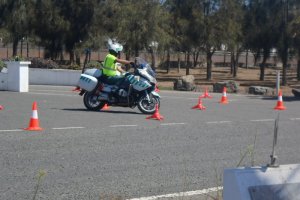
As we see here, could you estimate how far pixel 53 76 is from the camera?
31500 millimetres

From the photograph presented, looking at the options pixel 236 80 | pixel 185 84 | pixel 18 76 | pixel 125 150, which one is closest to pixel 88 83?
pixel 125 150

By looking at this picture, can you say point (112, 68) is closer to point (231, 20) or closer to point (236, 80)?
point (231, 20)

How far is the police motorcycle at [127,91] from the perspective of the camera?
626 inches

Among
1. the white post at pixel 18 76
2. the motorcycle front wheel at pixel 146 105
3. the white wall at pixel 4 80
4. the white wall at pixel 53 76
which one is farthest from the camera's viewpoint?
the white wall at pixel 53 76

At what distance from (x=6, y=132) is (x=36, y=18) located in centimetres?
3132

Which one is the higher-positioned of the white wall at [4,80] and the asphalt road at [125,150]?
the white wall at [4,80]

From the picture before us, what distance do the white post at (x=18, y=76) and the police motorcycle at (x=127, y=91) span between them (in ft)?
28.2

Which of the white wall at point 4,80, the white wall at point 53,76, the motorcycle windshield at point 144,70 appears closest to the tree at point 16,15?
the white wall at point 53,76

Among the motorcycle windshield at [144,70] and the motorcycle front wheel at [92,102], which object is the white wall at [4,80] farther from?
the motorcycle windshield at [144,70]

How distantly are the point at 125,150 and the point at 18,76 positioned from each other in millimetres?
15181

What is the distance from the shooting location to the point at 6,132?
1157 cm

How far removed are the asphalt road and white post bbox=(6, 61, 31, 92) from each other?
7.65 m

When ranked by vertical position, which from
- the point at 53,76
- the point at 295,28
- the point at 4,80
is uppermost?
the point at 295,28

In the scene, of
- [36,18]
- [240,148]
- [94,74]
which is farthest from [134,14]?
[240,148]
